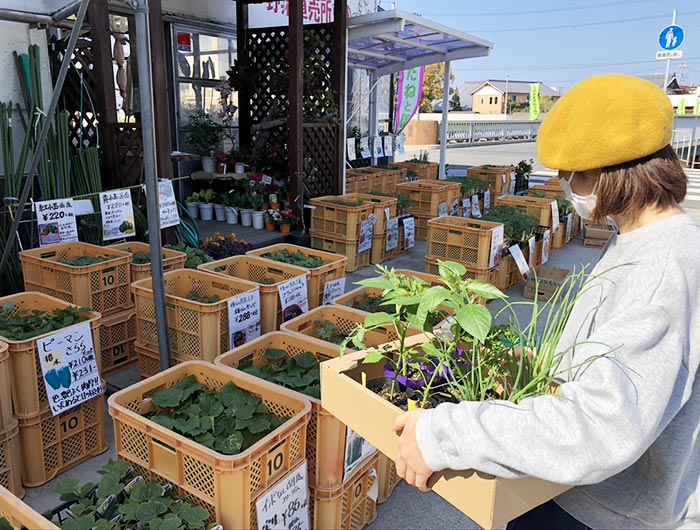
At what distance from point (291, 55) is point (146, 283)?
3.61 m

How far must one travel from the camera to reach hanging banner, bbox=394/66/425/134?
11688mm

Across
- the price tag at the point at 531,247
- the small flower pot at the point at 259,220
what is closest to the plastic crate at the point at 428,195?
the price tag at the point at 531,247

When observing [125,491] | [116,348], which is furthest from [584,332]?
[116,348]

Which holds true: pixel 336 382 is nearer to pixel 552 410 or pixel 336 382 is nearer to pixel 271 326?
pixel 552 410

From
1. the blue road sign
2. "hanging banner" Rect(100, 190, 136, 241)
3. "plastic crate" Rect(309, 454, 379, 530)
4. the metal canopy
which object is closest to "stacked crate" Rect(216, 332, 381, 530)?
"plastic crate" Rect(309, 454, 379, 530)

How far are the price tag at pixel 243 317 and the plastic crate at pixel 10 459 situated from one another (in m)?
1.04

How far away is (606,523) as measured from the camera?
4.05 feet

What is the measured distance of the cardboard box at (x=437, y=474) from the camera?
1.11 meters

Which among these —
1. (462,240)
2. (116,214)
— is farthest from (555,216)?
(116,214)

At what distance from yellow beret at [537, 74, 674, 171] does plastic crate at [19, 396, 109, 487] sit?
2348 mm

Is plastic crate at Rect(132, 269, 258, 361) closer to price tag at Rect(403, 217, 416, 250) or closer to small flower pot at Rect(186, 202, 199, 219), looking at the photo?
price tag at Rect(403, 217, 416, 250)

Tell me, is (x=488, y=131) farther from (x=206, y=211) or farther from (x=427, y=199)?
(x=206, y=211)

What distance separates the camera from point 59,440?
250 centimetres

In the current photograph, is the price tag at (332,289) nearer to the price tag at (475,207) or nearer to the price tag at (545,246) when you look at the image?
the price tag at (545,246)
